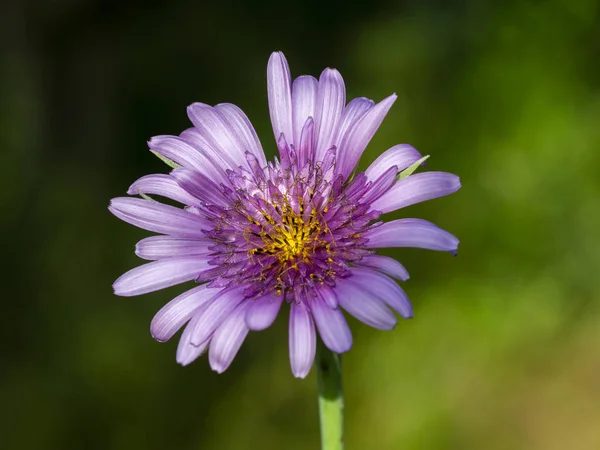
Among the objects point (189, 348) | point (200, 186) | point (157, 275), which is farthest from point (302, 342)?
point (200, 186)

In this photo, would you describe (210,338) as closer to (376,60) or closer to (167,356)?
(167,356)

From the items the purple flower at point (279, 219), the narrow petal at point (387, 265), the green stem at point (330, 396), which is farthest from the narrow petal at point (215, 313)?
the narrow petal at point (387, 265)

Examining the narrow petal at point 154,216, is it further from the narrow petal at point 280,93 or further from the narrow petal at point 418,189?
the narrow petal at point 418,189

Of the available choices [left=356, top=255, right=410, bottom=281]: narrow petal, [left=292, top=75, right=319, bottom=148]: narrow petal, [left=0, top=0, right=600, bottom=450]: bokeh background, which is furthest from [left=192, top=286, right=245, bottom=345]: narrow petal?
[left=0, top=0, right=600, bottom=450]: bokeh background

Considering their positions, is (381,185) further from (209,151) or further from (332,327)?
(209,151)

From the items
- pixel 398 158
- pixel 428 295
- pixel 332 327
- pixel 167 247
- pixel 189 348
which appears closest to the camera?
pixel 332 327

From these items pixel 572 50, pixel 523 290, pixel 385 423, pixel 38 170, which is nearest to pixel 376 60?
pixel 572 50

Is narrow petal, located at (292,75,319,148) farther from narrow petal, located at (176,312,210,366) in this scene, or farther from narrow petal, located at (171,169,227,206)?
narrow petal, located at (176,312,210,366)
